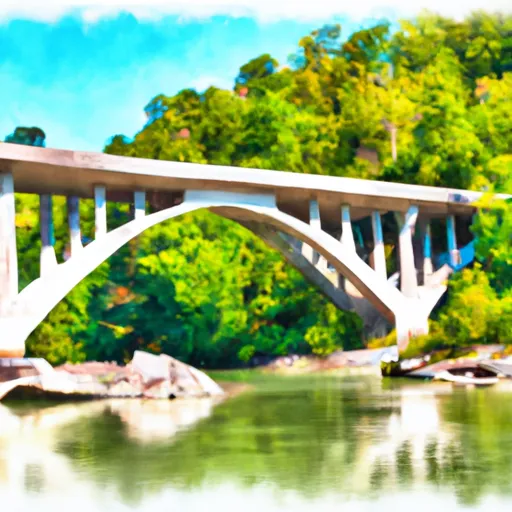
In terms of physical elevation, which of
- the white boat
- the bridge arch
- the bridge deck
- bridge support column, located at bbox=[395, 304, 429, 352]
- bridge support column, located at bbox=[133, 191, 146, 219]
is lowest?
the white boat

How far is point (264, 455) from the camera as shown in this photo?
37.7 feet

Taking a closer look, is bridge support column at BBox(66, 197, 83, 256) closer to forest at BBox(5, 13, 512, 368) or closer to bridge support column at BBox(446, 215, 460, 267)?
forest at BBox(5, 13, 512, 368)

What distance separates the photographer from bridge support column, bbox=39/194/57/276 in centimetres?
2038

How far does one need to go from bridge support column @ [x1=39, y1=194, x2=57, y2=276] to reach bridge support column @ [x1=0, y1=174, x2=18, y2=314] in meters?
1.10

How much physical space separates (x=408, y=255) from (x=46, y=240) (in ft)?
30.3

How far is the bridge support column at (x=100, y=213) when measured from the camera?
2048cm

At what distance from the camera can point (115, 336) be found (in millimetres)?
27328

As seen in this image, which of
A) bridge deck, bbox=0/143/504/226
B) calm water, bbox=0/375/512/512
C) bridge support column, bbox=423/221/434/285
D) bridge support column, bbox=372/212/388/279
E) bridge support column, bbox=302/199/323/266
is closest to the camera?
calm water, bbox=0/375/512/512

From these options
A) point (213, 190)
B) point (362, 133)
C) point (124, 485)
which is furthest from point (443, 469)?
point (362, 133)

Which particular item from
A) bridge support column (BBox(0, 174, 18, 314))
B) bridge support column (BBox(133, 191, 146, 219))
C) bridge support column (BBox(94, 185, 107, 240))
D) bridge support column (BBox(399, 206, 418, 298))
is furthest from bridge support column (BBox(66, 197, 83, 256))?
bridge support column (BBox(399, 206, 418, 298))

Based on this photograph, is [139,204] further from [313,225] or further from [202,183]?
[313,225]

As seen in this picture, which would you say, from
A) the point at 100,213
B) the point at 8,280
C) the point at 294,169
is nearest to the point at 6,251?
the point at 8,280

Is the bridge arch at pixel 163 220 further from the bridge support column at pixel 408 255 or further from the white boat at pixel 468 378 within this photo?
the white boat at pixel 468 378

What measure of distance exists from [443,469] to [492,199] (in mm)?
16421
